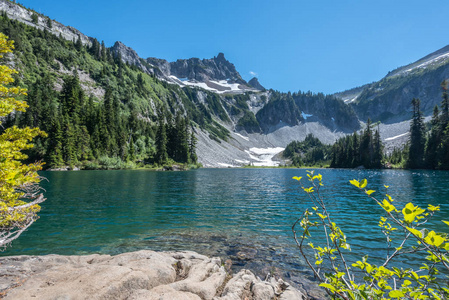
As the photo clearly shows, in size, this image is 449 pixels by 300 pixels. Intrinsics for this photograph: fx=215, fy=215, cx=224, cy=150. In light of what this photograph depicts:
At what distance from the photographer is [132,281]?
6.67 metres

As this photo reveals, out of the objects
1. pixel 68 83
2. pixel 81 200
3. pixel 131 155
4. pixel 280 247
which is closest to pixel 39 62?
pixel 68 83

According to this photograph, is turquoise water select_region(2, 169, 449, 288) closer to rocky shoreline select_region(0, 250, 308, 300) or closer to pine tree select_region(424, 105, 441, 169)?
rocky shoreline select_region(0, 250, 308, 300)

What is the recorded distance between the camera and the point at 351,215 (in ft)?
62.4

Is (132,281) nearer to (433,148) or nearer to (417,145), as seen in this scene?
(433,148)

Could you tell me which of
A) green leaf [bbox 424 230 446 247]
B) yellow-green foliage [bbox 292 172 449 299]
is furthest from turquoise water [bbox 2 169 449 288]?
green leaf [bbox 424 230 446 247]

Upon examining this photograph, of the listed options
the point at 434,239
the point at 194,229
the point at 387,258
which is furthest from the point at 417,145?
A: the point at 434,239

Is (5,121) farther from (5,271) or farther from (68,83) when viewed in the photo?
(5,271)

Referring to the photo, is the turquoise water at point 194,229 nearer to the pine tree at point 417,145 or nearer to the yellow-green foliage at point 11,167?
the yellow-green foliage at point 11,167

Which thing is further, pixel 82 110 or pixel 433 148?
pixel 82 110

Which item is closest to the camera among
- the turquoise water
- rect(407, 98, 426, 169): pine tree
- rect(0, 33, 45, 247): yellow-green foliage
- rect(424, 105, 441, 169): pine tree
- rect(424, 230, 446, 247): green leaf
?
rect(424, 230, 446, 247): green leaf

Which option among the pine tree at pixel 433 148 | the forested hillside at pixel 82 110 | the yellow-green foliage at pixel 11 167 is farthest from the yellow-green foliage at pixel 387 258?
the pine tree at pixel 433 148

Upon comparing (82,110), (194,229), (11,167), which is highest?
(82,110)

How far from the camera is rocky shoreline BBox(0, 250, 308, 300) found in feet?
20.0

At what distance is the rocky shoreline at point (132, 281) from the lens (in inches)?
239
